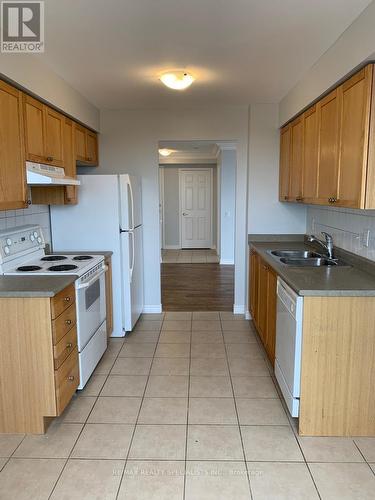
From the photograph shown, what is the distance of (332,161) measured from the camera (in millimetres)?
2748

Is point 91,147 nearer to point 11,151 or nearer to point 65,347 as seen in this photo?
point 11,151

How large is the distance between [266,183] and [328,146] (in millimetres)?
1633

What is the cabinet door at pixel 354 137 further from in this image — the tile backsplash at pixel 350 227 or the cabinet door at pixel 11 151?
the cabinet door at pixel 11 151

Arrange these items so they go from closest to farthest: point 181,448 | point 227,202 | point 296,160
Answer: point 181,448
point 296,160
point 227,202

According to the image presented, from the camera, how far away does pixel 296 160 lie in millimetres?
3695

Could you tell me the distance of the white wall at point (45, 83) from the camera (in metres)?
2.45

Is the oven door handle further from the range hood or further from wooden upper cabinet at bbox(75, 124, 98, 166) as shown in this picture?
wooden upper cabinet at bbox(75, 124, 98, 166)

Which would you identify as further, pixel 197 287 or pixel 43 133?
pixel 197 287

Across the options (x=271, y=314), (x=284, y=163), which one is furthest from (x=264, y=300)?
(x=284, y=163)

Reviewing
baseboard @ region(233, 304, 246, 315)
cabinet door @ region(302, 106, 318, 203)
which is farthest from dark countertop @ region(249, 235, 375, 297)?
baseboard @ region(233, 304, 246, 315)

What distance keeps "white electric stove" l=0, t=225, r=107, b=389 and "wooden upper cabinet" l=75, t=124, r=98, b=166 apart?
92cm

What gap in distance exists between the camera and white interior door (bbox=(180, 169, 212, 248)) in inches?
399

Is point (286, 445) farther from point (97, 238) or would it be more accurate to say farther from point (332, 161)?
point (97, 238)

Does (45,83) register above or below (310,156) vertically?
above
